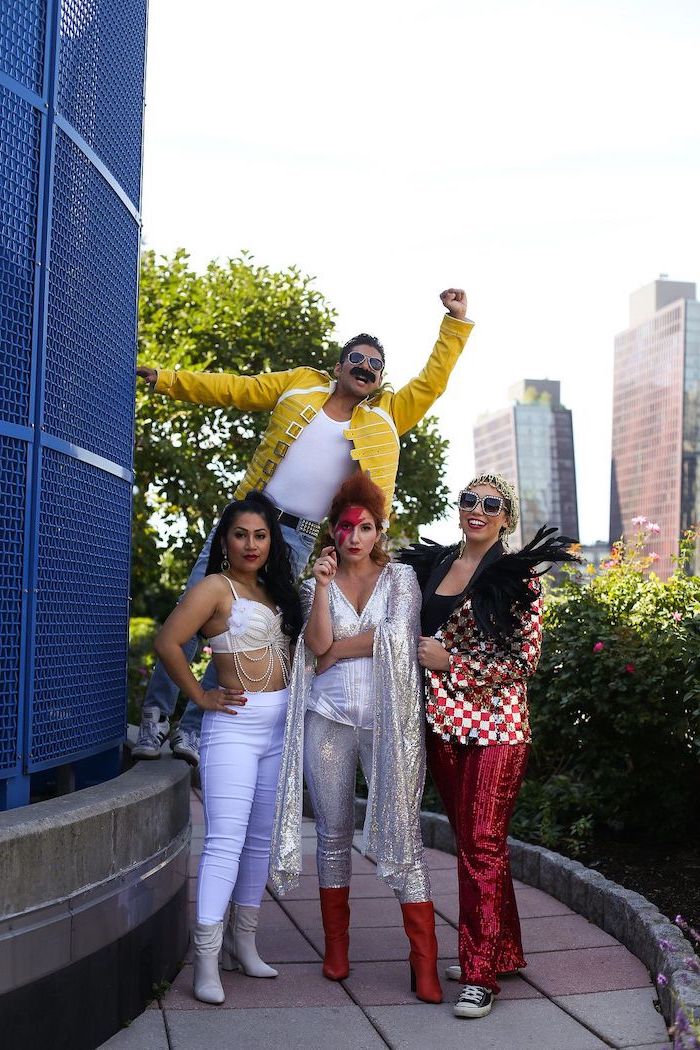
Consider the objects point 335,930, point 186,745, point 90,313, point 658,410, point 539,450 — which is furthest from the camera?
point 539,450

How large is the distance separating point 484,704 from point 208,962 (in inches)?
50.1

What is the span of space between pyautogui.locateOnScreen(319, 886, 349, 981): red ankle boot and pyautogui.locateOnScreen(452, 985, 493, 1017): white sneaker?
50cm

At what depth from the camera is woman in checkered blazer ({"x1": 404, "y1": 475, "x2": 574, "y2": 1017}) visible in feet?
13.5

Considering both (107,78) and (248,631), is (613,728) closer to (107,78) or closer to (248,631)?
(248,631)

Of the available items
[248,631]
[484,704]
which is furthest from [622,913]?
[248,631]

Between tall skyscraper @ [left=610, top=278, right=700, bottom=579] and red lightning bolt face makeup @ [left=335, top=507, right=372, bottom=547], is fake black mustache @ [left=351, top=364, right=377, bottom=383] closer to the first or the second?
red lightning bolt face makeup @ [left=335, top=507, right=372, bottom=547]

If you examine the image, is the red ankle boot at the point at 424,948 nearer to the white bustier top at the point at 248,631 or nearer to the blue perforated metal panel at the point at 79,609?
the white bustier top at the point at 248,631

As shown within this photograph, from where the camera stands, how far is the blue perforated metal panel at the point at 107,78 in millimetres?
4258

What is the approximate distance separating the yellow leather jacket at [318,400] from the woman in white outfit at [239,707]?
2.10ft

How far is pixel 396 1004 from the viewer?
13.6ft

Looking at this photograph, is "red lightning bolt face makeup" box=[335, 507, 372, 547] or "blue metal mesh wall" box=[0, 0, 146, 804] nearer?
"blue metal mesh wall" box=[0, 0, 146, 804]

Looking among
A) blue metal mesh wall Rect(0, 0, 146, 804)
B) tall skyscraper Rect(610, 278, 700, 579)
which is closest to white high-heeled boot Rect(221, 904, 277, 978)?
blue metal mesh wall Rect(0, 0, 146, 804)

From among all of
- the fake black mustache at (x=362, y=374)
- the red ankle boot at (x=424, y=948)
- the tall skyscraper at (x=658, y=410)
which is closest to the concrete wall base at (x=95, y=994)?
the red ankle boot at (x=424, y=948)

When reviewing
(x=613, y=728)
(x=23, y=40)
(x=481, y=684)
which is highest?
(x=23, y=40)
